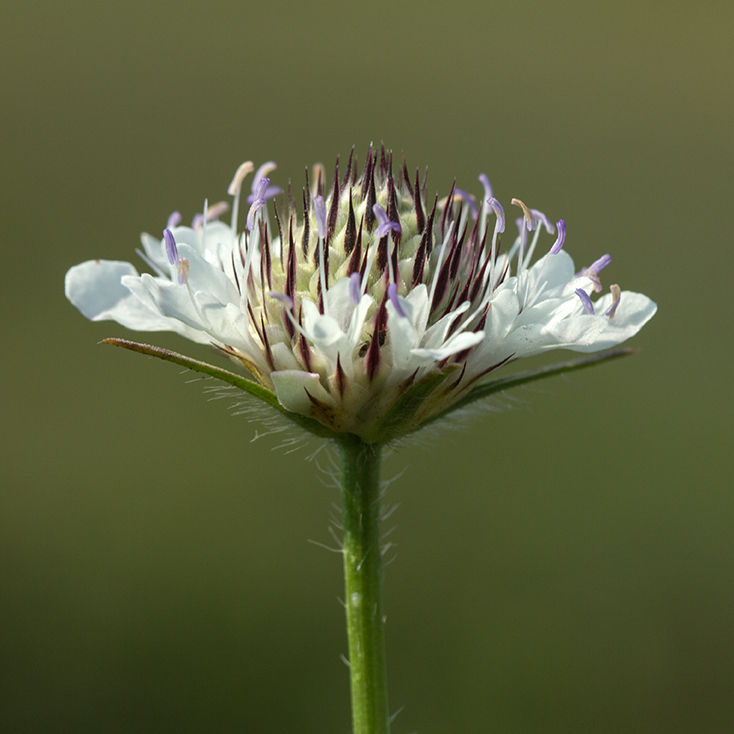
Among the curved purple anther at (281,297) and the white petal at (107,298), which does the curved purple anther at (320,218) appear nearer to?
the curved purple anther at (281,297)

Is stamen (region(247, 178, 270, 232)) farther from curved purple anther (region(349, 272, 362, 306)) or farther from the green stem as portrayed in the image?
the green stem

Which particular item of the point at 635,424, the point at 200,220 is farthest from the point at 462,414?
the point at 635,424

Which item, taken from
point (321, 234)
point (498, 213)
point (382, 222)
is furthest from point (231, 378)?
point (498, 213)

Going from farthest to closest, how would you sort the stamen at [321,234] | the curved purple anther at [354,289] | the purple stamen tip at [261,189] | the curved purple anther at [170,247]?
1. the purple stamen tip at [261,189]
2. the curved purple anther at [170,247]
3. the stamen at [321,234]
4. the curved purple anther at [354,289]

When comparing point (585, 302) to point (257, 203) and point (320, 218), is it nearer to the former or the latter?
point (320, 218)

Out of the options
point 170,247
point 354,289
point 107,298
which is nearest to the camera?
point 354,289

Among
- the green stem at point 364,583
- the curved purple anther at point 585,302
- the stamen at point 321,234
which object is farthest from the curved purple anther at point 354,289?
the curved purple anther at point 585,302

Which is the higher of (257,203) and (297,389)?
(257,203)
